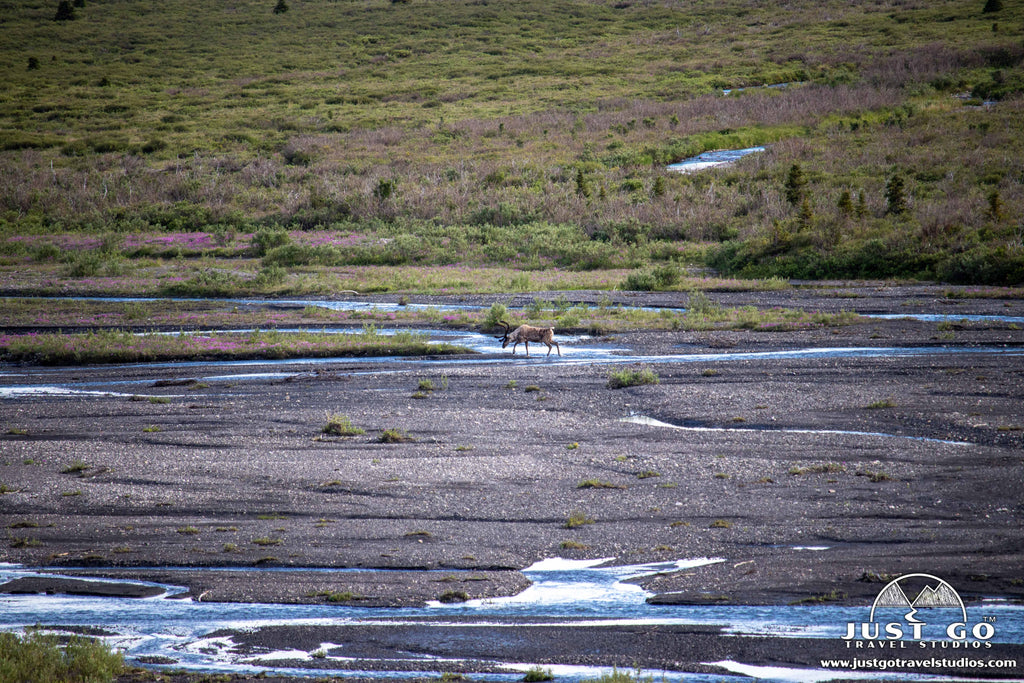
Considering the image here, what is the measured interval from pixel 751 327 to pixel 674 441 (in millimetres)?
12749

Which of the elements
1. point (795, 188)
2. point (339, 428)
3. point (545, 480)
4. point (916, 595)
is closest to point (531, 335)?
point (339, 428)

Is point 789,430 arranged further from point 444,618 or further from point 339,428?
point 444,618

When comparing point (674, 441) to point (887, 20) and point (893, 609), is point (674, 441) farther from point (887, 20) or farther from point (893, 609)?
point (887, 20)

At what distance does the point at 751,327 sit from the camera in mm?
28359

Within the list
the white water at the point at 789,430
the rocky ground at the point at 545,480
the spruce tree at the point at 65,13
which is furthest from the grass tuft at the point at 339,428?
the spruce tree at the point at 65,13

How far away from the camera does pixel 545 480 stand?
579 inches

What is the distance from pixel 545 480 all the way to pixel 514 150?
52807 mm

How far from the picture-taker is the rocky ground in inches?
428

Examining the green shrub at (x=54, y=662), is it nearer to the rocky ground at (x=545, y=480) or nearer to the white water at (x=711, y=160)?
the rocky ground at (x=545, y=480)

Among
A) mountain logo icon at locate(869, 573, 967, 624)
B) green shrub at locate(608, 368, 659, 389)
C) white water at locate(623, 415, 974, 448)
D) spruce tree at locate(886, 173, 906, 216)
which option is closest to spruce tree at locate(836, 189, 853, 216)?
spruce tree at locate(886, 173, 906, 216)

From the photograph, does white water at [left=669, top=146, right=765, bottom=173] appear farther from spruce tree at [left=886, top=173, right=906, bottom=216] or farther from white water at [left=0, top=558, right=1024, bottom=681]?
white water at [left=0, top=558, right=1024, bottom=681]

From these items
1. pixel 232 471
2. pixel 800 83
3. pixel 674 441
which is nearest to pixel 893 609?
pixel 674 441

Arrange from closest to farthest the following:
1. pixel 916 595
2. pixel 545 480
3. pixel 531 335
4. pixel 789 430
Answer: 1. pixel 916 595
2. pixel 545 480
3. pixel 789 430
4. pixel 531 335

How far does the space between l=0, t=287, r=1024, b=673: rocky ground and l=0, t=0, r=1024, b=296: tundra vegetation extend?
16.5 m
